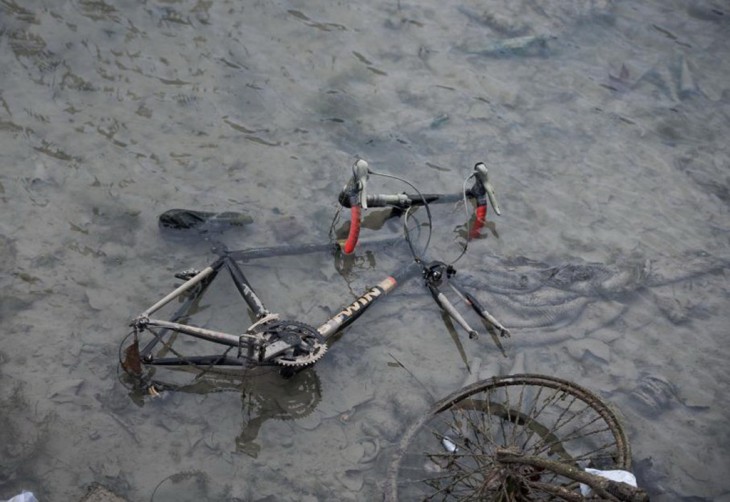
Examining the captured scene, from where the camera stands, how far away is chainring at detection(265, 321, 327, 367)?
5793 millimetres

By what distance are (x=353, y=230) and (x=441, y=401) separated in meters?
1.99

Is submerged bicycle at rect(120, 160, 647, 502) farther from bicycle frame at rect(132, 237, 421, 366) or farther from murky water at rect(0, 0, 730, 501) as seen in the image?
murky water at rect(0, 0, 730, 501)

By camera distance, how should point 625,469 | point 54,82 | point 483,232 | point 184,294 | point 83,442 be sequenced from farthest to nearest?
point 54,82, point 483,232, point 184,294, point 83,442, point 625,469

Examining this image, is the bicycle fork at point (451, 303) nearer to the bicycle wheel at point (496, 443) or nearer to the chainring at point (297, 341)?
the bicycle wheel at point (496, 443)

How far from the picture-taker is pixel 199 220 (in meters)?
7.09

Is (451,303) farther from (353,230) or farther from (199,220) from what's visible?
(199,220)

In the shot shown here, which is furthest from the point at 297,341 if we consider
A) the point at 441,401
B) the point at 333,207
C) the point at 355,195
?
the point at 333,207

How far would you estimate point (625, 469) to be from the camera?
5.24m

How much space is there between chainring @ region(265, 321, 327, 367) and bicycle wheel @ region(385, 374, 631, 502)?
3.32 feet

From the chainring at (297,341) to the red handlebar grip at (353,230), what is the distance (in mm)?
1329

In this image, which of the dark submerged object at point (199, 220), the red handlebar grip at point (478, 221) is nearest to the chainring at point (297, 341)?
the dark submerged object at point (199, 220)

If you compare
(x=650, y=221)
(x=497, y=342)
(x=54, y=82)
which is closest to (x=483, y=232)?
(x=497, y=342)

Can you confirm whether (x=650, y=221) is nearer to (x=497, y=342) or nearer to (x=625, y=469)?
(x=497, y=342)

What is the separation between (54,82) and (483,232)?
5.49 m
